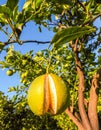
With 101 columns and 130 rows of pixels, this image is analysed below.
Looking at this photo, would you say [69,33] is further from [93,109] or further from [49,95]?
[93,109]

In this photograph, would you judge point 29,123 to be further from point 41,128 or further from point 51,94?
point 51,94

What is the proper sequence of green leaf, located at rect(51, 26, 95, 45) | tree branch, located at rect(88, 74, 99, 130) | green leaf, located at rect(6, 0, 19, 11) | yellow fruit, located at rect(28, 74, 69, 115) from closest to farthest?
Answer: green leaf, located at rect(51, 26, 95, 45) → yellow fruit, located at rect(28, 74, 69, 115) → green leaf, located at rect(6, 0, 19, 11) → tree branch, located at rect(88, 74, 99, 130)

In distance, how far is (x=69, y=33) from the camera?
67.1 inches

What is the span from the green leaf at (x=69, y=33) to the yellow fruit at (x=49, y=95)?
271mm

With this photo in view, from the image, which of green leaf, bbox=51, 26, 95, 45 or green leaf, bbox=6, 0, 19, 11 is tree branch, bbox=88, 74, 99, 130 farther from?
green leaf, bbox=51, 26, 95, 45

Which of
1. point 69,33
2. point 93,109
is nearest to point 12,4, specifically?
point 69,33

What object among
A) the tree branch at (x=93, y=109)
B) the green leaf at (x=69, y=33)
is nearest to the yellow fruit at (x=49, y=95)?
the green leaf at (x=69, y=33)

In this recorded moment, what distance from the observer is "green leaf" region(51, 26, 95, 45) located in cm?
167

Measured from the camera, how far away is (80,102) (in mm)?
12148

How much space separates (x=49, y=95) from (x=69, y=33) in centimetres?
41

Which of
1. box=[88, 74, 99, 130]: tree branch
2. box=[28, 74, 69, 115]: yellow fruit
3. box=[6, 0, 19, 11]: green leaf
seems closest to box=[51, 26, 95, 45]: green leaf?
box=[28, 74, 69, 115]: yellow fruit

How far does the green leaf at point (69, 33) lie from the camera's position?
5.48 ft

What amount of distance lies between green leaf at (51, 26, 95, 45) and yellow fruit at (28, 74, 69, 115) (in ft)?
0.89

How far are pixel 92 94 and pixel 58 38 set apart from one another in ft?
33.6
